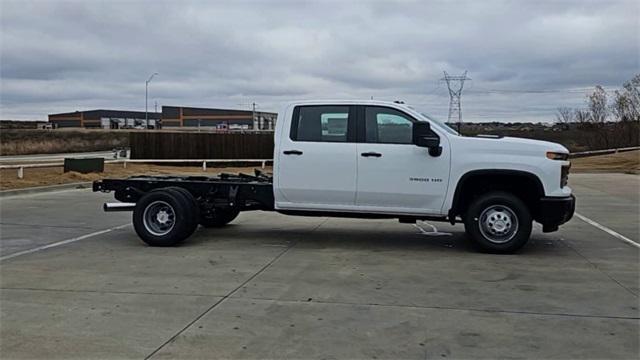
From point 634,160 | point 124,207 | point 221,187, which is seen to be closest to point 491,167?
point 221,187

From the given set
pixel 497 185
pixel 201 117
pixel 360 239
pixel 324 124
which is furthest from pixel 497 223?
pixel 201 117

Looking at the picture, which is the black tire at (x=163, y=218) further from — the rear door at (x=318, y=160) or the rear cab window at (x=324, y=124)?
the rear cab window at (x=324, y=124)

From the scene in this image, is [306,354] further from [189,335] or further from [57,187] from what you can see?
[57,187]

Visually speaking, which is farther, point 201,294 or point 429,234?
point 429,234

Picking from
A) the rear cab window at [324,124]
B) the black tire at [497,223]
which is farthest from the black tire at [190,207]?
the black tire at [497,223]

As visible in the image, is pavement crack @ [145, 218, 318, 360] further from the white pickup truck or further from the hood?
the hood

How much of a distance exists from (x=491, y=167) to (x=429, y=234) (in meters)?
2.39

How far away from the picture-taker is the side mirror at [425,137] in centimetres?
849

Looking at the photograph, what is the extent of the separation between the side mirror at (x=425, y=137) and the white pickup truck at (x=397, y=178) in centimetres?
1

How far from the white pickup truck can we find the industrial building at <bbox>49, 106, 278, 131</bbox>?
61838 mm

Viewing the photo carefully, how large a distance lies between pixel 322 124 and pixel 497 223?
2.77 meters

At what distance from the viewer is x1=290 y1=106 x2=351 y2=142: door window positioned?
902 cm

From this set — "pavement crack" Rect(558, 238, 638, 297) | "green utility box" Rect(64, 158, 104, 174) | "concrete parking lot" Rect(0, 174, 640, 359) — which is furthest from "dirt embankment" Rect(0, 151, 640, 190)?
"pavement crack" Rect(558, 238, 638, 297)

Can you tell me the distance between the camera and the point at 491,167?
852cm
